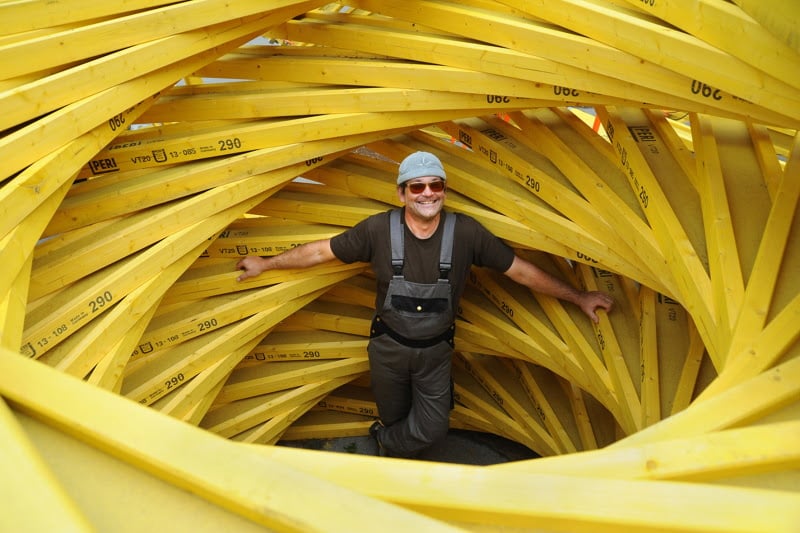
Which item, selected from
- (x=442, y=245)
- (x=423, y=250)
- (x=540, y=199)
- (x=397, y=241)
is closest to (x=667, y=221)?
(x=540, y=199)

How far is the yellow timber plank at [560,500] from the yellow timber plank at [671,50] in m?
2.29

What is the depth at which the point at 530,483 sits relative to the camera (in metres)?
1.76

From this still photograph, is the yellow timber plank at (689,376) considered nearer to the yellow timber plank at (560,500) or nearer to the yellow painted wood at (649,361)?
the yellow painted wood at (649,361)

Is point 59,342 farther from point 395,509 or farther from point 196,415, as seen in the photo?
point 395,509

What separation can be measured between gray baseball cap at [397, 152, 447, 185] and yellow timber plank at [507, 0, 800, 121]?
4.46ft

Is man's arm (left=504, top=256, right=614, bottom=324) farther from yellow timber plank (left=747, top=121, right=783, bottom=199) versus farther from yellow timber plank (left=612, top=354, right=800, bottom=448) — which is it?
yellow timber plank (left=612, top=354, right=800, bottom=448)

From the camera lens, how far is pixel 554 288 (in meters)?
5.89

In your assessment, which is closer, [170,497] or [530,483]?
[170,497]

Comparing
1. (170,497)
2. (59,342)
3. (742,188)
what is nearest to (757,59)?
(742,188)

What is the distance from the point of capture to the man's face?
5062 millimetres

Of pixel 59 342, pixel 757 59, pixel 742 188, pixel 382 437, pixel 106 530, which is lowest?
pixel 382 437

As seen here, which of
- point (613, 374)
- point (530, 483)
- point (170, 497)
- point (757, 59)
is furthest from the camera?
point (613, 374)

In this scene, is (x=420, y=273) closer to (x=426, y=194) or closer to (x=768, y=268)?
(x=426, y=194)

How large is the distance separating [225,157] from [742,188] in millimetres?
3629
